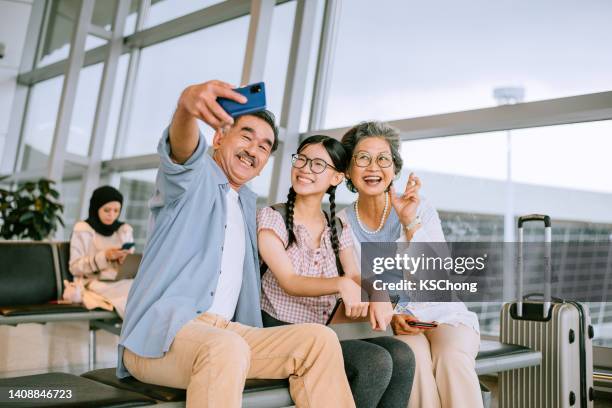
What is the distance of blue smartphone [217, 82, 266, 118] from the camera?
4.63 feet

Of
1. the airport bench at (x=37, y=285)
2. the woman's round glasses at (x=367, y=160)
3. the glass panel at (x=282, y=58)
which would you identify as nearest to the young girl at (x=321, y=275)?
the woman's round glasses at (x=367, y=160)

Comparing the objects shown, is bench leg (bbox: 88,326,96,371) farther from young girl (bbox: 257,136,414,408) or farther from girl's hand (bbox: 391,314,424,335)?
girl's hand (bbox: 391,314,424,335)

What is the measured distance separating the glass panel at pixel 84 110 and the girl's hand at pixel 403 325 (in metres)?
6.31

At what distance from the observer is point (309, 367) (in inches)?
65.7

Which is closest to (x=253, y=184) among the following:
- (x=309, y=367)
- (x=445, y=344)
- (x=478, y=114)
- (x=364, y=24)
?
(x=364, y=24)

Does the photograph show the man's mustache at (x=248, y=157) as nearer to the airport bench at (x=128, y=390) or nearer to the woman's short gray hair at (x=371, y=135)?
the woman's short gray hair at (x=371, y=135)

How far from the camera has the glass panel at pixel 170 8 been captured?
6.36m

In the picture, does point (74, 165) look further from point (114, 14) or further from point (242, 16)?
point (242, 16)

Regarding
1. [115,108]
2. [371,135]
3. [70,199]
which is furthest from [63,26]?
[371,135]

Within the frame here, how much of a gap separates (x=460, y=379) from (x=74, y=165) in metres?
6.59

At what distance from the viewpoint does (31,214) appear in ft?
21.6

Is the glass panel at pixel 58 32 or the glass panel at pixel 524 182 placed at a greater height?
the glass panel at pixel 58 32

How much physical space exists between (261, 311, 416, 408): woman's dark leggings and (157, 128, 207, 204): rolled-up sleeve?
738mm

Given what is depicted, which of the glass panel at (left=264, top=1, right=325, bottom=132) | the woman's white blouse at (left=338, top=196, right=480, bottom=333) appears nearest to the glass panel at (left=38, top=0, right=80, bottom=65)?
the glass panel at (left=264, top=1, right=325, bottom=132)
